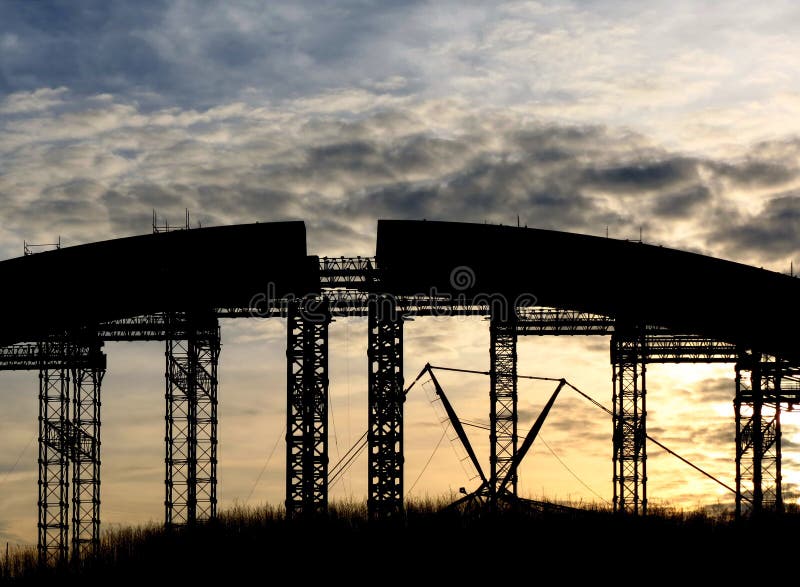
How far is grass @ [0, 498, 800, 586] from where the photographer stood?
56.1m

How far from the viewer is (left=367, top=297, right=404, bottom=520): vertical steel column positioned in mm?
60188

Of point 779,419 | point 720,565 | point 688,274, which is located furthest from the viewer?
point 779,419

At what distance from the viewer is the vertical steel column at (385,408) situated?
6019 centimetres

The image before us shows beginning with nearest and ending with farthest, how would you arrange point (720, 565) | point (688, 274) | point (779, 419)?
point (720, 565)
point (688, 274)
point (779, 419)

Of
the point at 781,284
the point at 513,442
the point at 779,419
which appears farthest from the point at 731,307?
the point at 513,442

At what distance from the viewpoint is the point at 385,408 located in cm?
6081

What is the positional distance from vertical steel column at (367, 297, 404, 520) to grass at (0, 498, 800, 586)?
1.18 m

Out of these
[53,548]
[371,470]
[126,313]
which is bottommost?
[53,548]

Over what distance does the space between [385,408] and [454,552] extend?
23.6ft

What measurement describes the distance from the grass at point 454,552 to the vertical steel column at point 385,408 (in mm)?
1184

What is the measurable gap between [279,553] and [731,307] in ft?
70.7

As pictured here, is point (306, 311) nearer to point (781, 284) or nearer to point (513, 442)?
point (513, 442)

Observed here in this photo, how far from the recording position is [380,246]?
196 ft

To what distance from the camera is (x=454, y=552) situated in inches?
2250
